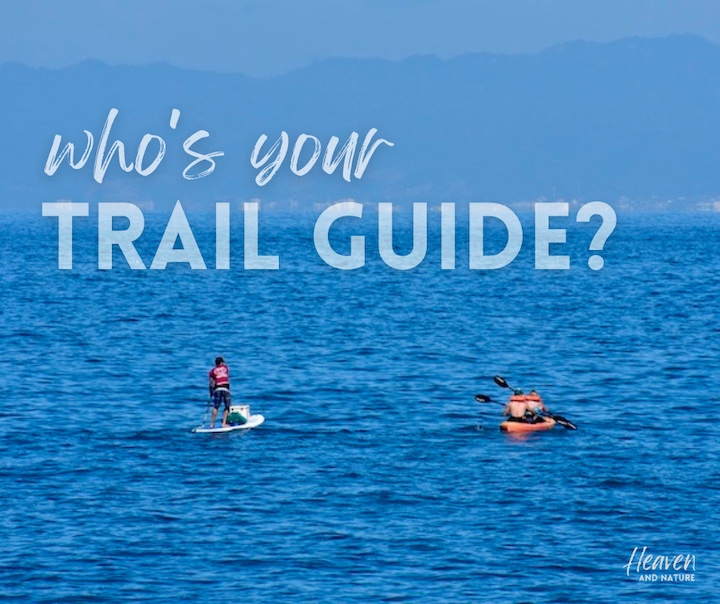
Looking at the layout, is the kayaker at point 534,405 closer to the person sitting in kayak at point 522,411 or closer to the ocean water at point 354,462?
the person sitting in kayak at point 522,411

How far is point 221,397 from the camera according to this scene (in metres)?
47.6

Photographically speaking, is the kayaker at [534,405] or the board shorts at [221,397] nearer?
the kayaker at [534,405]

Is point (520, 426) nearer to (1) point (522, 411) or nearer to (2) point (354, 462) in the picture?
(1) point (522, 411)

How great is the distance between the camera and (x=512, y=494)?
127 ft

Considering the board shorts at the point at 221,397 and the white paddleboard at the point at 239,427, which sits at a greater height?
the board shorts at the point at 221,397

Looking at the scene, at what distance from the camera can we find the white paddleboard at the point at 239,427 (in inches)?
1831

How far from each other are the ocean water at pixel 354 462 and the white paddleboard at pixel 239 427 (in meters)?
0.29

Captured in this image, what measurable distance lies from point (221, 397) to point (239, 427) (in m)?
1.35

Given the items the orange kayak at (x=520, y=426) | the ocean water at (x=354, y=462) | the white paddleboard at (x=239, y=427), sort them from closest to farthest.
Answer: the ocean water at (x=354, y=462), the white paddleboard at (x=239, y=427), the orange kayak at (x=520, y=426)

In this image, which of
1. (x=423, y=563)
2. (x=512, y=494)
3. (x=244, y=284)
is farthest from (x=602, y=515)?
(x=244, y=284)

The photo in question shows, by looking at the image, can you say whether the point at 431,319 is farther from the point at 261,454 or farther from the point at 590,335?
the point at 261,454

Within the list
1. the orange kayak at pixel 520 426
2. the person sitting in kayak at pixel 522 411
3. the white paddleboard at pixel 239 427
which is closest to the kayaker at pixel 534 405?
the person sitting in kayak at pixel 522 411

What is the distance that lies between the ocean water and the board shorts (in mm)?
1293

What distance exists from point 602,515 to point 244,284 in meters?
78.0
